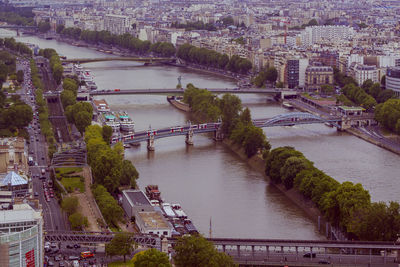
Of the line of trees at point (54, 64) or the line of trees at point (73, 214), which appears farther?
the line of trees at point (54, 64)

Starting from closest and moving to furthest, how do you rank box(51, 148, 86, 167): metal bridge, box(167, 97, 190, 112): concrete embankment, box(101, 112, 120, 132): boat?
1. box(51, 148, 86, 167): metal bridge
2. box(101, 112, 120, 132): boat
3. box(167, 97, 190, 112): concrete embankment

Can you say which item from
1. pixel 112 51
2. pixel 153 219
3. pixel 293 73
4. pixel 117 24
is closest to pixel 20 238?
pixel 153 219

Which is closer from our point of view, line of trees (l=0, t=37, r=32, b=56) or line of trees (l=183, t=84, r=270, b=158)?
line of trees (l=183, t=84, r=270, b=158)

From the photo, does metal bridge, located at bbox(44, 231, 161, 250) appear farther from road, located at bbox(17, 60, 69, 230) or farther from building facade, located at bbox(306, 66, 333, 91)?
building facade, located at bbox(306, 66, 333, 91)

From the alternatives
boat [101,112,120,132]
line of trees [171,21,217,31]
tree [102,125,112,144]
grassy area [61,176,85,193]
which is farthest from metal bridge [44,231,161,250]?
line of trees [171,21,217,31]

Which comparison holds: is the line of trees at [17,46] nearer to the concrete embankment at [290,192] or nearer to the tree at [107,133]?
the tree at [107,133]

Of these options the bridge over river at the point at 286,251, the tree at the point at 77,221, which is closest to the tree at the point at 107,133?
the tree at the point at 77,221
